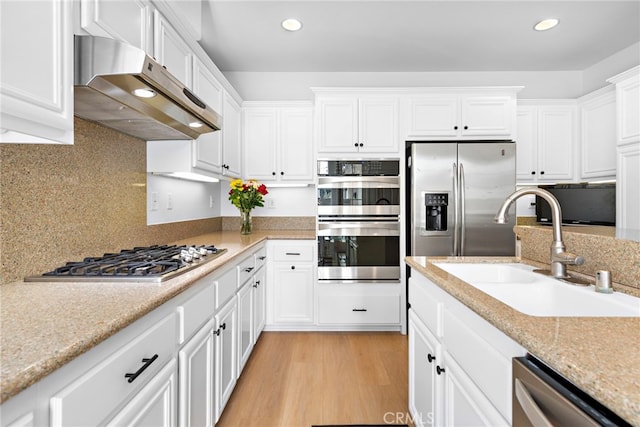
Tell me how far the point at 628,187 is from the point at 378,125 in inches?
83.5

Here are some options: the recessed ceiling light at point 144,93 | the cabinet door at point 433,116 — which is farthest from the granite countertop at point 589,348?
the cabinet door at point 433,116

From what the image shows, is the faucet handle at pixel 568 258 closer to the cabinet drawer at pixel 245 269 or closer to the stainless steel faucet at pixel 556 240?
the stainless steel faucet at pixel 556 240

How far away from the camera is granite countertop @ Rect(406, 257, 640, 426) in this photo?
0.47 m

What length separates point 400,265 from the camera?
2.93 m

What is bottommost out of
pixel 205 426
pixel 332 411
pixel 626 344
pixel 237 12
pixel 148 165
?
pixel 332 411

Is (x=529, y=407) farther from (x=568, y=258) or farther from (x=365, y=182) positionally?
(x=365, y=182)

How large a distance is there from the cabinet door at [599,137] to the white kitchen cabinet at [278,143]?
275cm

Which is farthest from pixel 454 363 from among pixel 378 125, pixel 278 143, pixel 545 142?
pixel 545 142

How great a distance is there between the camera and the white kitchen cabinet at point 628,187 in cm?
259

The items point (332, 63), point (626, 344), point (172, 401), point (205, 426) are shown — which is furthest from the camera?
point (332, 63)

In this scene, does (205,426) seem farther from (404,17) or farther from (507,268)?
(404,17)

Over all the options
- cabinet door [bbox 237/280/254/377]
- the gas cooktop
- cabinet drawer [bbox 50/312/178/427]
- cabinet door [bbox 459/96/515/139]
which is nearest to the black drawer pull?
cabinet drawer [bbox 50/312/178/427]

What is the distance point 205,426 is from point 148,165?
1571 millimetres

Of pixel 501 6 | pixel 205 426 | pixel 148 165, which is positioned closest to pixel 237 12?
pixel 148 165
